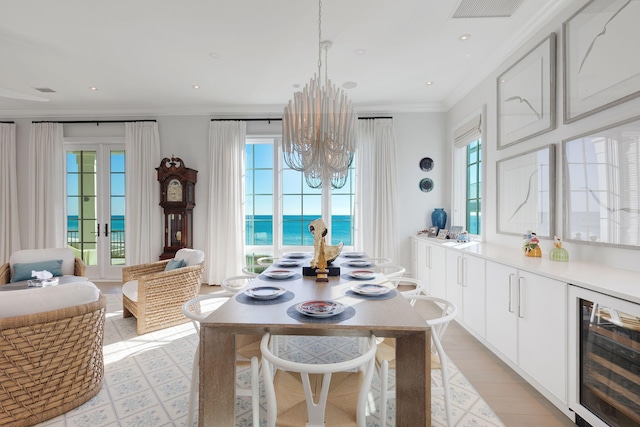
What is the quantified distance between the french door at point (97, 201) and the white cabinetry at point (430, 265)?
4753 mm

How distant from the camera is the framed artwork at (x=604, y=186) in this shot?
170 centimetres

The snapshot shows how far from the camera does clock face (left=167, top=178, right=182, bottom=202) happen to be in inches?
174

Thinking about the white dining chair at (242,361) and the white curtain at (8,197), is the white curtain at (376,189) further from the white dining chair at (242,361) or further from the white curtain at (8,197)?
the white curtain at (8,197)

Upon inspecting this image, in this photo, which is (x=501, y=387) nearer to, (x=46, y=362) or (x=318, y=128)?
(x=318, y=128)

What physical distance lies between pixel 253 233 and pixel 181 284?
1729mm

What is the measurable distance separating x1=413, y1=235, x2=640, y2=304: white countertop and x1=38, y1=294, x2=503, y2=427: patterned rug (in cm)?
93

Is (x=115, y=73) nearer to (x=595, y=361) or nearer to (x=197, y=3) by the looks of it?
(x=197, y=3)

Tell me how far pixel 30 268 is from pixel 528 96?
214 inches

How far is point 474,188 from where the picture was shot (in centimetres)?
389

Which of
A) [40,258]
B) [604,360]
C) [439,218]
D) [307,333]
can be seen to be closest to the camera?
[307,333]

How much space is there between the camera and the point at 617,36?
69.9 inches

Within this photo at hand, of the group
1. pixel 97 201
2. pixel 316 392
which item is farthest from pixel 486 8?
pixel 97 201

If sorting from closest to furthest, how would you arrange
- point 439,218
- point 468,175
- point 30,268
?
point 30,268, point 468,175, point 439,218

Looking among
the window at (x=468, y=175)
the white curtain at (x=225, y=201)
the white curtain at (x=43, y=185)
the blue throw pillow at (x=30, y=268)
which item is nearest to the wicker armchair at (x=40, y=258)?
the blue throw pillow at (x=30, y=268)
